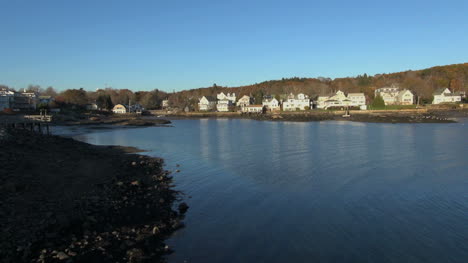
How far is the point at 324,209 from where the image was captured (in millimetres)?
10695

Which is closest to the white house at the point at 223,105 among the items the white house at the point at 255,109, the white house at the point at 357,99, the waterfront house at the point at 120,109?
the white house at the point at 255,109

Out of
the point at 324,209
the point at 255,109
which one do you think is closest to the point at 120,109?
the point at 255,109

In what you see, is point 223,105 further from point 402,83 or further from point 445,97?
point 445,97

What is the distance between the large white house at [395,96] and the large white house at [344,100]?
6120mm

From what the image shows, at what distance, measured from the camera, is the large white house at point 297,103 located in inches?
3265

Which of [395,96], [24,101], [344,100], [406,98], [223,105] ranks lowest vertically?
[223,105]

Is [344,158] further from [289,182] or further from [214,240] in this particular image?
[214,240]

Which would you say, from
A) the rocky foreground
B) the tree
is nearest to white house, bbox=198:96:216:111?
the tree

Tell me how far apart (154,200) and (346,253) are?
21.7 feet

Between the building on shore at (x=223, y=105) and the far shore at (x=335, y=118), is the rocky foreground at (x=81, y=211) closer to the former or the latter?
the far shore at (x=335, y=118)

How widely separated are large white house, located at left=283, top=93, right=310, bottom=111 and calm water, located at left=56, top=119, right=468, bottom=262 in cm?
6286

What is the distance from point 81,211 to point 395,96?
288 ft

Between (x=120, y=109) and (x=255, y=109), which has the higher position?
(x=120, y=109)

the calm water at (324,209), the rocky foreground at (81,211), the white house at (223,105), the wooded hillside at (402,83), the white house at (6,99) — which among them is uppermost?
the wooded hillside at (402,83)
